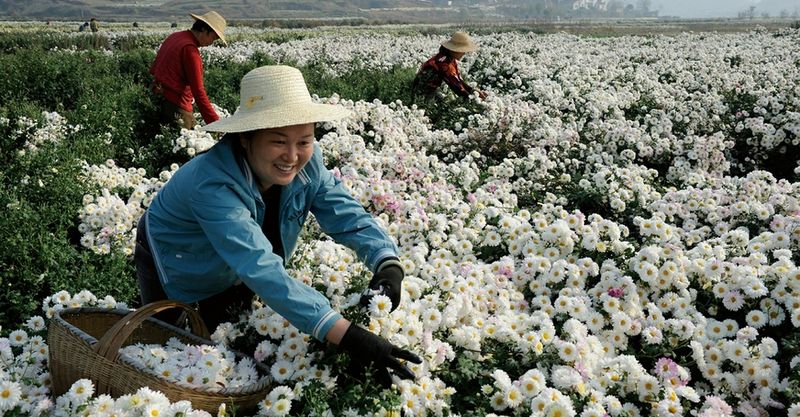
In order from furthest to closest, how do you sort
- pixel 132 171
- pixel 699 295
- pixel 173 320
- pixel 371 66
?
pixel 371 66, pixel 132 171, pixel 699 295, pixel 173 320

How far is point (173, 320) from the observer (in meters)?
3.14

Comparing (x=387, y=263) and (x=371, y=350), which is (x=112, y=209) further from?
(x=371, y=350)

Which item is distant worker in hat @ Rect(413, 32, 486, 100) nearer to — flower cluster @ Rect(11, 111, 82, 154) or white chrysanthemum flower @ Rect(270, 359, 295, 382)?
flower cluster @ Rect(11, 111, 82, 154)

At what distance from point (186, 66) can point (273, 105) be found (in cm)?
412

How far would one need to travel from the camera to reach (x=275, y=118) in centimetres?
234

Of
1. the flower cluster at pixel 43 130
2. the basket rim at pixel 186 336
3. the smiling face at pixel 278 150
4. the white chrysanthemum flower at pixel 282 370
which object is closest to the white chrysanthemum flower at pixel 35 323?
the basket rim at pixel 186 336

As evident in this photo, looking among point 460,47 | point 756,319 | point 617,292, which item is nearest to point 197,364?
point 617,292

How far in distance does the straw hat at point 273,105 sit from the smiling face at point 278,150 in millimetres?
74

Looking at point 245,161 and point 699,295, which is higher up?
point 245,161

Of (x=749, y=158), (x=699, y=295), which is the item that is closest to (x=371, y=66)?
(x=749, y=158)

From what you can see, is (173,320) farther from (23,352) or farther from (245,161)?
(245,161)

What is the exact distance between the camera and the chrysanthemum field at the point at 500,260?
97.6 inches

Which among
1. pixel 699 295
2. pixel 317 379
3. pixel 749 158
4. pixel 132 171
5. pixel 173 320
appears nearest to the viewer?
pixel 317 379

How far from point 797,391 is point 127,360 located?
9.08ft
